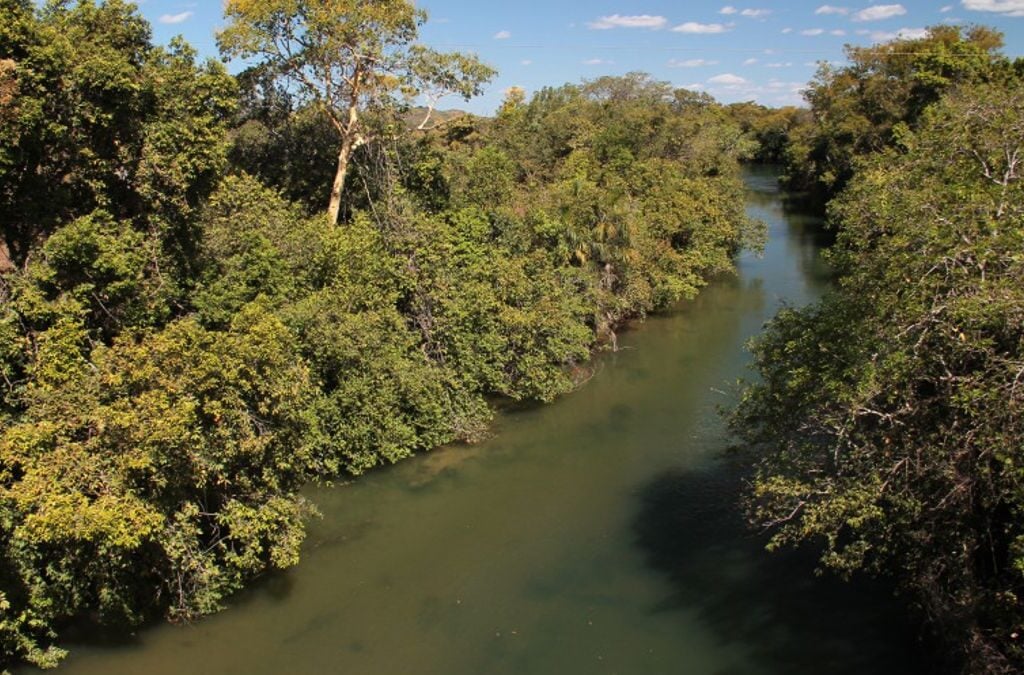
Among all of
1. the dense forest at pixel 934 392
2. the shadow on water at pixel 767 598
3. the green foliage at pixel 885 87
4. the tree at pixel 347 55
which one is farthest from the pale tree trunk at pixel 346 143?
the green foliage at pixel 885 87

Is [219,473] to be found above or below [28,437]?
below

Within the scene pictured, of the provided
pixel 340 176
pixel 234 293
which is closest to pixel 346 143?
pixel 340 176

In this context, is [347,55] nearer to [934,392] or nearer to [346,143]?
[346,143]

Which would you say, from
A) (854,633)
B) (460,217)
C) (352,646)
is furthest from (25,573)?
(460,217)

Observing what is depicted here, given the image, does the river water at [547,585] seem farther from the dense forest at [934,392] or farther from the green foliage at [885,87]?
the green foliage at [885,87]

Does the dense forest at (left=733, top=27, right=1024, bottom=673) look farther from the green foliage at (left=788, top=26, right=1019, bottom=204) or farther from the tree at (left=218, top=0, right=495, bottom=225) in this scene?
the green foliage at (left=788, top=26, right=1019, bottom=204)

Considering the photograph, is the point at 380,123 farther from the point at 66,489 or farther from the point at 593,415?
the point at 66,489
